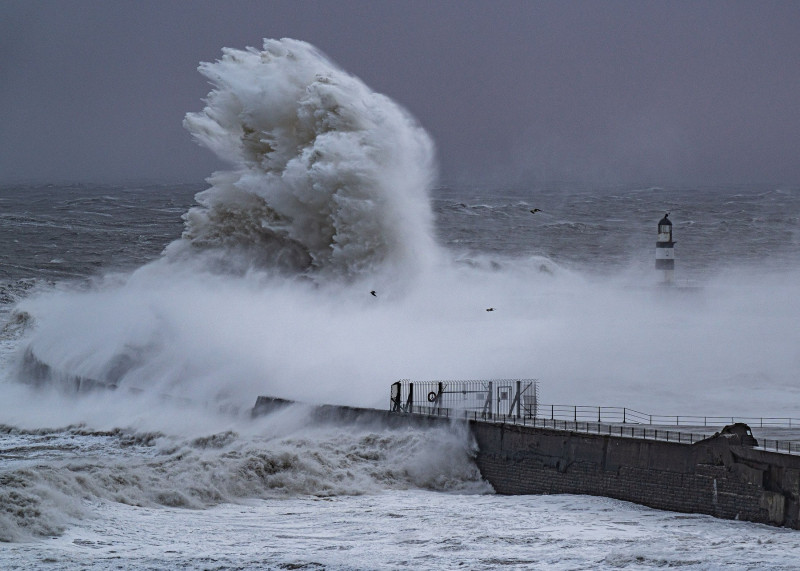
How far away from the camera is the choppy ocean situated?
14633 millimetres

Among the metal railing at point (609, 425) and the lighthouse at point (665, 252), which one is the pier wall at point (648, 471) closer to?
the metal railing at point (609, 425)

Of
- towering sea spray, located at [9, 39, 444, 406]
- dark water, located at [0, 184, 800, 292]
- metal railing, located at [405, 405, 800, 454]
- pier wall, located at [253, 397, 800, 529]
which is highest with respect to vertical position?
dark water, located at [0, 184, 800, 292]

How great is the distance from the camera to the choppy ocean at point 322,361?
1463 cm

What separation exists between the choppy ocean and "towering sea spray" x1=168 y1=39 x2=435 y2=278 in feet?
0.24

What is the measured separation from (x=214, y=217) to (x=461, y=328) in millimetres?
9768

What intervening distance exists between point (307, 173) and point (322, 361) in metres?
9.04

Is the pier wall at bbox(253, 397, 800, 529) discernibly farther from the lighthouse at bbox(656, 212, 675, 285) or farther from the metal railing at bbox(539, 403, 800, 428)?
the lighthouse at bbox(656, 212, 675, 285)

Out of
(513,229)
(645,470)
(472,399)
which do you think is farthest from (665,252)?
(513,229)

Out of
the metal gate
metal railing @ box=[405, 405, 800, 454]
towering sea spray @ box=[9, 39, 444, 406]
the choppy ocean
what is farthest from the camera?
towering sea spray @ box=[9, 39, 444, 406]

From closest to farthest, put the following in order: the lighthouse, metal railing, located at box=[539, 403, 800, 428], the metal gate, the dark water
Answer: metal railing, located at box=[539, 403, 800, 428] → the metal gate → the lighthouse → the dark water

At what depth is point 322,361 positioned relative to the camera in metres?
24.0

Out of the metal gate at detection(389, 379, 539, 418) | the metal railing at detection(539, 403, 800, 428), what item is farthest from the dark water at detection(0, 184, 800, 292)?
the metal gate at detection(389, 379, 539, 418)

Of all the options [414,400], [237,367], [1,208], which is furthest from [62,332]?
[1,208]

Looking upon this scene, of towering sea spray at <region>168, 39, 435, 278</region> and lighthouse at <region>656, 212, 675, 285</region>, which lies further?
lighthouse at <region>656, 212, 675, 285</region>
